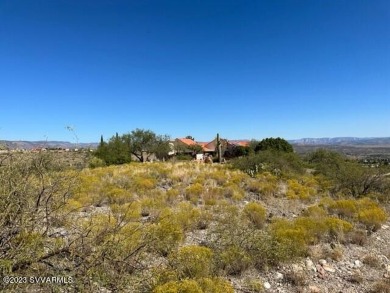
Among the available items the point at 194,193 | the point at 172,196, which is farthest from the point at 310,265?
the point at 194,193

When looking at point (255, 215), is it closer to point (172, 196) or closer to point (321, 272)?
point (321, 272)

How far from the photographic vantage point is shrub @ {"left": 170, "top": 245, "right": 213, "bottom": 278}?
5.31 m

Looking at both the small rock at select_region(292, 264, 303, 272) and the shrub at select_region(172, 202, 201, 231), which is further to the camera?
the shrub at select_region(172, 202, 201, 231)

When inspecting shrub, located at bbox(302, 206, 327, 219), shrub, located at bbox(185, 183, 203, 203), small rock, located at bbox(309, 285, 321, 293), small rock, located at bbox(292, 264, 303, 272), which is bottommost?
small rock, located at bbox(309, 285, 321, 293)

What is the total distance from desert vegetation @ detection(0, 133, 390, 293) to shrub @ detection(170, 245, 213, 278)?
0.02m

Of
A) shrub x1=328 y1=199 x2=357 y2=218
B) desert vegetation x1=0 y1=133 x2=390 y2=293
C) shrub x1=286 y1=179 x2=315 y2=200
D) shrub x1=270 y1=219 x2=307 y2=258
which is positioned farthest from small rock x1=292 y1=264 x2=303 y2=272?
shrub x1=286 y1=179 x2=315 y2=200

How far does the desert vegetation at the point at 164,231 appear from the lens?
13.0 ft

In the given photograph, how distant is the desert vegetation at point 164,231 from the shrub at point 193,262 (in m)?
0.02

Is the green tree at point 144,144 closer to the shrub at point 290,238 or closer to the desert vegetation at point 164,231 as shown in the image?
the desert vegetation at point 164,231

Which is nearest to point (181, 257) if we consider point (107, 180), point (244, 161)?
point (107, 180)

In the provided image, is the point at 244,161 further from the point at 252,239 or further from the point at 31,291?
the point at 31,291

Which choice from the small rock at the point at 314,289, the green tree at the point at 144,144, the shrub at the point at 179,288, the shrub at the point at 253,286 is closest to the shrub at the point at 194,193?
the shrub at the point at 253,286

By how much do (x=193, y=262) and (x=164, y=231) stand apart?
1678 mm

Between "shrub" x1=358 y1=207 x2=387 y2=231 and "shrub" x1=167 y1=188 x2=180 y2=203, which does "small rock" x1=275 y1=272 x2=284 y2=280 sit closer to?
"shrub" x1=358 y1=207 x2=387 y2=231
